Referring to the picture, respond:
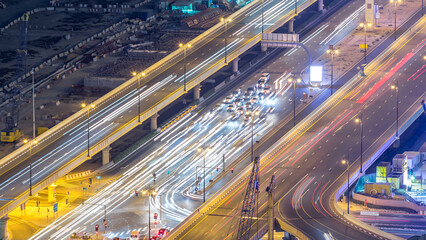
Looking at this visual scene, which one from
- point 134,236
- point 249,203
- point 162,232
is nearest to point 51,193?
point 134,236

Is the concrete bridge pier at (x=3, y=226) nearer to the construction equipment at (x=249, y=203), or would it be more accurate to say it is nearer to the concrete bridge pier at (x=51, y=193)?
the concrete bridge pier at (x=51, y=193)

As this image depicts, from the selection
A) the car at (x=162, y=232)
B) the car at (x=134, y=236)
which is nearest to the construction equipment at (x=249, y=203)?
the car at (x=162, y=232)

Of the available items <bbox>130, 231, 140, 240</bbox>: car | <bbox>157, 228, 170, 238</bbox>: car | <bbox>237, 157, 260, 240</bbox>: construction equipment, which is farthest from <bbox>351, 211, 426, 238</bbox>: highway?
<bbox>130, 231, 140, 240</bbox>: car

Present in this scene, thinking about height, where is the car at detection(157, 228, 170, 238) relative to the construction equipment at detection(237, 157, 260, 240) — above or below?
below

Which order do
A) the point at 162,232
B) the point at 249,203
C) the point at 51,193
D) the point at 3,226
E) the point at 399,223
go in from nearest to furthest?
the point at 249,203 < the point at 162,232 < the point at 3,226 < the point at 399,223 < the point at 51,193

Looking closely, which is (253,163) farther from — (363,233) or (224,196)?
(363,233)

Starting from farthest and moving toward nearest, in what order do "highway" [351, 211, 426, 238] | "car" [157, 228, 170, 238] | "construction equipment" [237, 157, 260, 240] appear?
1. "highway" [351, 211, 426, 238]
2. "car" [157, 228, 170, 238]
3. "construction equipment" [237, 157, 260, 240]

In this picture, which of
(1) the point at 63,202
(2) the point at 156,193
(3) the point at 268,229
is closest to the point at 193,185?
(2) the point at 156,193

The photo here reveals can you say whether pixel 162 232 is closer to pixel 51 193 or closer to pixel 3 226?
pixel 3 226

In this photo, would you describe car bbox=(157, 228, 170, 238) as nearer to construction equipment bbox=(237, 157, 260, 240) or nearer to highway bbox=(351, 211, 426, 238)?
construction equipment bbox=(237, 157, 260, 240)

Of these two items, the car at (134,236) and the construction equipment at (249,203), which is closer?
the construction equipment at (249,203)
